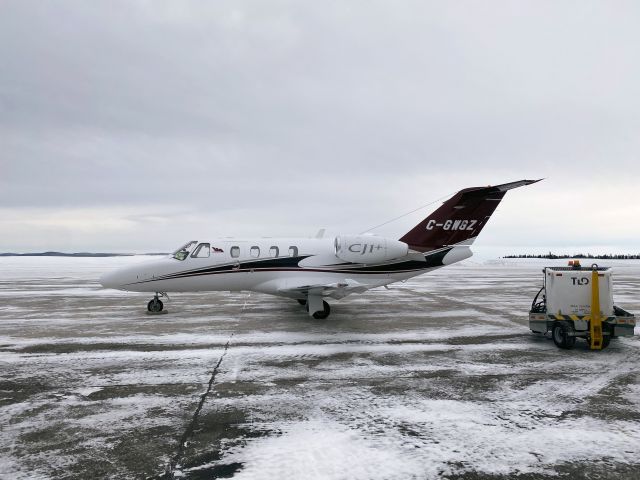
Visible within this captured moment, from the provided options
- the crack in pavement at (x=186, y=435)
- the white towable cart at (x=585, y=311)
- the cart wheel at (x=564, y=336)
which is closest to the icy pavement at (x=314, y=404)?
the crack in pavement at (x=186, y=435)

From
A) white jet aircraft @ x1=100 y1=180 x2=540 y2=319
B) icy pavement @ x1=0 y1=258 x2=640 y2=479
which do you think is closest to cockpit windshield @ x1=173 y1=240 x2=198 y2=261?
white jet aircraft @ x1=100 y1=180 x2=540 y2=319

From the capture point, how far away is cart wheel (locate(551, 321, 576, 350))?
9383 mm

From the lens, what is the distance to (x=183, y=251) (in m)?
15.1

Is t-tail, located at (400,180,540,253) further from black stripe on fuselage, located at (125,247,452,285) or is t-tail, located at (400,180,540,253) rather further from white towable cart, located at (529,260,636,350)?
white towable cart, located at (529,260,636,350)

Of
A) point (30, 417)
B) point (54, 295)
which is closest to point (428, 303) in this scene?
point (30, 417)

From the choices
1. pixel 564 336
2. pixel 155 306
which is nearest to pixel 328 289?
pixel 564 336

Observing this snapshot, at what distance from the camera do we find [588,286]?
9648 mm

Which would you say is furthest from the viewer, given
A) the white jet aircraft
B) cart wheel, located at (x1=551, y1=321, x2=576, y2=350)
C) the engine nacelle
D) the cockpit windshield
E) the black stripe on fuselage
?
the cockpit windshield

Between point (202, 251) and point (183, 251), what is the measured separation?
0.70 meters

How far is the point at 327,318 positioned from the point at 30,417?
9.49 metres

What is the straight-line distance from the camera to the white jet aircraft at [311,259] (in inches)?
577

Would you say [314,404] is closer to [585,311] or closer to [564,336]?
[564,336]

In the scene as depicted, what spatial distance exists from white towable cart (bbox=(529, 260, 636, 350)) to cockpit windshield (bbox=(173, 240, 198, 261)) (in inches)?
440

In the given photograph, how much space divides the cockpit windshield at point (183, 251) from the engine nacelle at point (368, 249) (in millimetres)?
5125
